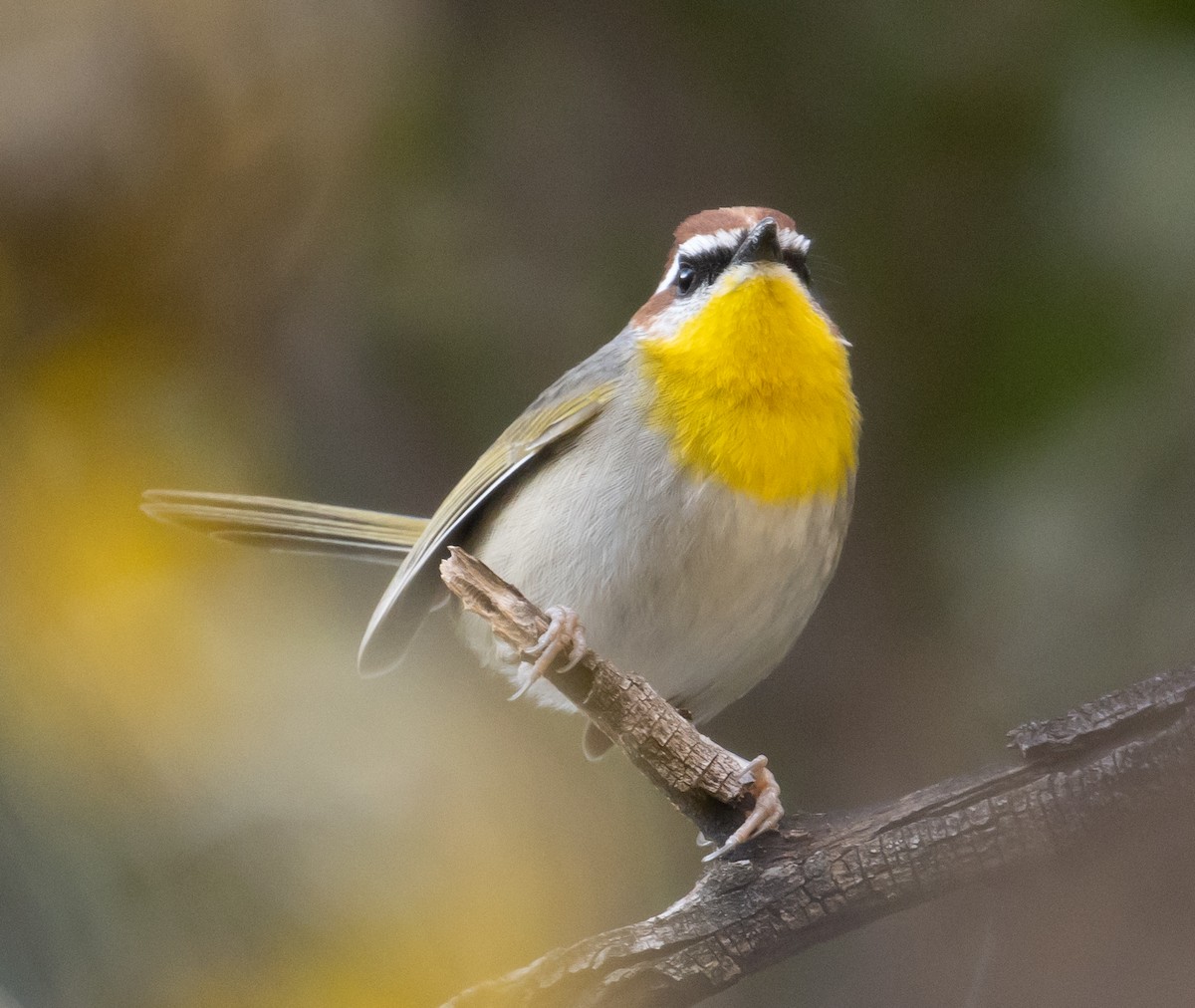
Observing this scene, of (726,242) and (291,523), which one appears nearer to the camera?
(726,242)

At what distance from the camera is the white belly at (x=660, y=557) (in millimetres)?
1061

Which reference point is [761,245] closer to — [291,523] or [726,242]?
[726,242]

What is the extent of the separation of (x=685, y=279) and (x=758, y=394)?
0.13m

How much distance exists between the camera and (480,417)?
49.1 inches

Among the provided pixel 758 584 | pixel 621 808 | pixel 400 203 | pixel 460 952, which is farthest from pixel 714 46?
pixel 460 952

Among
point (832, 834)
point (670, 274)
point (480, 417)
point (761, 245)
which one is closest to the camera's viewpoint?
point (832, 834)

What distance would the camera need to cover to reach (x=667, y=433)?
1.08 meters

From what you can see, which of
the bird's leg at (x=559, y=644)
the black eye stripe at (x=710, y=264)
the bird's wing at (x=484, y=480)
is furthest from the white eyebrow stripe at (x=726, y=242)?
the bird's leg at (x=559, y=644)

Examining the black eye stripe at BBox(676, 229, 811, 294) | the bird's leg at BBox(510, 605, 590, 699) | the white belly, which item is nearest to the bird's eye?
the black eye stripe at BBox(676, 229, 811, 294)

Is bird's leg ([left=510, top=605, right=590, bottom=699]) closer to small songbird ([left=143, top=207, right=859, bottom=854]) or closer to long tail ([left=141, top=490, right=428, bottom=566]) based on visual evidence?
small songbird ([left=143, top=207, right=859, bottom=854])

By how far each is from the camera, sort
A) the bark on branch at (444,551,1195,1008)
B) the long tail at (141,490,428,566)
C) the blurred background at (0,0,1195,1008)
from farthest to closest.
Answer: the long tail at (141,490,428,566) → the blurred background at (0,0,1195,1008) → the bark on branch at (444,551,1195,1008)

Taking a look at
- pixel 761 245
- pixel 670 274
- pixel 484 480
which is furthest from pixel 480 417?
pixel 761 245

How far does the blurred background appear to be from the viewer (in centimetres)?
98

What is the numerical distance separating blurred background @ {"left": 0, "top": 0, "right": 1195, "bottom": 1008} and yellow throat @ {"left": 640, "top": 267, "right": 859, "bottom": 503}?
0.09 m
